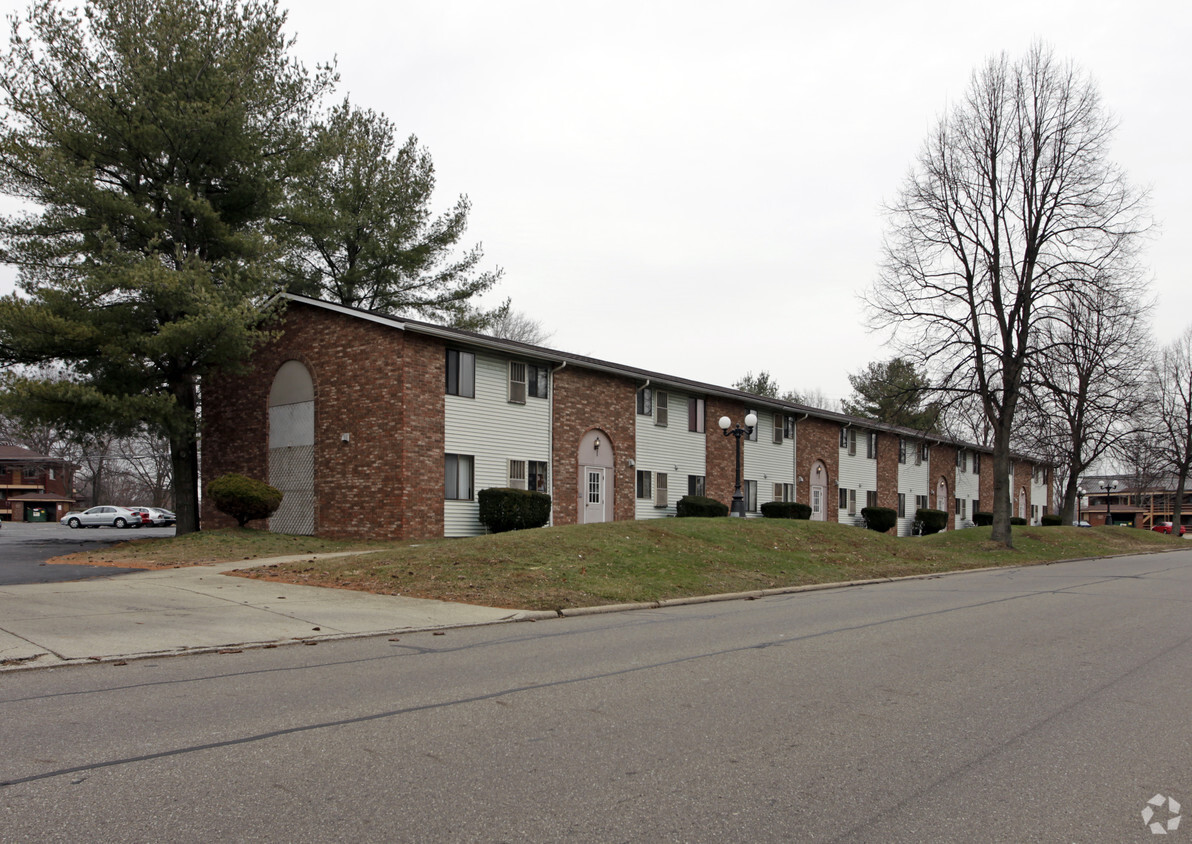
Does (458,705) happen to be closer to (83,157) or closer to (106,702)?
(106,702)

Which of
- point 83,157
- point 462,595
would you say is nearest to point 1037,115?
point 462,595

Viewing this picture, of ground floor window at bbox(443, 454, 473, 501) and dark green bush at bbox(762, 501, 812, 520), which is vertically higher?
ground floor window at bbox(443, 454, 473, 501)

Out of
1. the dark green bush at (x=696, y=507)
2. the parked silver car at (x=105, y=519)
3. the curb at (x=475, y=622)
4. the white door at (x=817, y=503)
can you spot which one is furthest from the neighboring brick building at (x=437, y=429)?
the parked silver car at (x=105, y=519)

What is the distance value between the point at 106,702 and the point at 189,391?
2064cm

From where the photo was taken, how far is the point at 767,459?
38.5 m

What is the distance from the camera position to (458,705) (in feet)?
22.2

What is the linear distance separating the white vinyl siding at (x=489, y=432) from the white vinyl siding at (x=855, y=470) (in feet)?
69.6

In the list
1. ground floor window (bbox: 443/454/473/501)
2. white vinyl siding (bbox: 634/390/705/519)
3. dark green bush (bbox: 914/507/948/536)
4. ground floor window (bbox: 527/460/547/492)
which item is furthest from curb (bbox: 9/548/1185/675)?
dark green bush (bbox: 914/507/948/536)

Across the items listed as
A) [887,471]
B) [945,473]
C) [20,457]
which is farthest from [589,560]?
[20,457]

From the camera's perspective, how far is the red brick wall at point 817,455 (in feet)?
133

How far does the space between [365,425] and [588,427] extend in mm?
7718

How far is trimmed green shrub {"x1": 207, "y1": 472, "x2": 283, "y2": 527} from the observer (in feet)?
77.0

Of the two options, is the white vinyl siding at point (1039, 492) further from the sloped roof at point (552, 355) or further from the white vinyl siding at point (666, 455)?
the white vinyl siding at point (666, 455)
